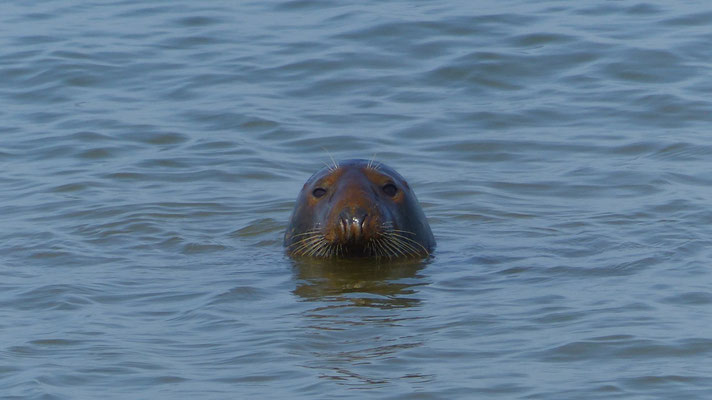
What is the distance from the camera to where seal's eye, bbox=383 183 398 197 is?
355 inches

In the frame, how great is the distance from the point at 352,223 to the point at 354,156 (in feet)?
12.1

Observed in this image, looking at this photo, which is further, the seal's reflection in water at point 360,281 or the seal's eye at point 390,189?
the seal's eye at point 390,189

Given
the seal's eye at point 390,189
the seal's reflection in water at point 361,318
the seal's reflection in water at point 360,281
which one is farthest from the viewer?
the seal's eye at point 390,189

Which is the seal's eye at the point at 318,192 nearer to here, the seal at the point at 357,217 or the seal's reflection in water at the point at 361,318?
the seal at the point at 357,217

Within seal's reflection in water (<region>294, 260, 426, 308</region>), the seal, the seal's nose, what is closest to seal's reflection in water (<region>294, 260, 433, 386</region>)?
seal's reflection in water (<region>294, 260, 426, 308</region>)

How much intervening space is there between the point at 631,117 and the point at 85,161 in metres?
4.99

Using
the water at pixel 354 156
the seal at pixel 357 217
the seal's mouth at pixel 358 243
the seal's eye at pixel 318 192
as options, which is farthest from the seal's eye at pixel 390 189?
the water at pixel 354 156

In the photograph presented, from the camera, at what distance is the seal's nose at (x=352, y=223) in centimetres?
862

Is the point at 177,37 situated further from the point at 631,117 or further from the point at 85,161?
the point at 631,117

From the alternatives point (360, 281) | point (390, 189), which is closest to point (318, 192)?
point (390, 189)

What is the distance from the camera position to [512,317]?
7457mm

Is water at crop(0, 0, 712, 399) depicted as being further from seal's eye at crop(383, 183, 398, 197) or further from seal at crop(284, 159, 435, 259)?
seal's eye at crop(383, 183, 398, 197)

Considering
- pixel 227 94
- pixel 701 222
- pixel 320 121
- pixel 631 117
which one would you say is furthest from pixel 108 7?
pixel 701 222

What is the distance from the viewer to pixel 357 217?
8625 millimetres
